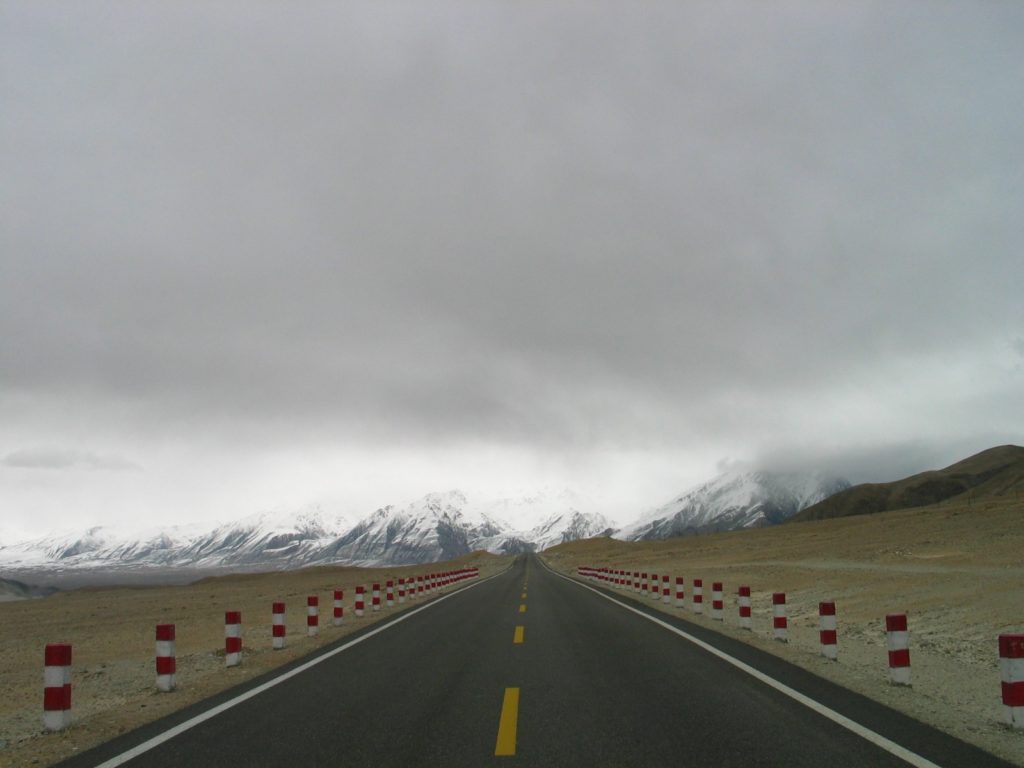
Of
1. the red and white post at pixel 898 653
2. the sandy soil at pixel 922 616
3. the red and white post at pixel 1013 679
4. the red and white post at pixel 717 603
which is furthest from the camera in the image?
the red and white post at pixel 717 603

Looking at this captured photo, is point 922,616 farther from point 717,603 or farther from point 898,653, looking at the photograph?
point 898,653

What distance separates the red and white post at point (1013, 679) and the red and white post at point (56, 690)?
34.1 feet

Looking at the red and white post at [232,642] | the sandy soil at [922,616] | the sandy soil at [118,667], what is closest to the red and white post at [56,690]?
the sandy soil at [118,667]

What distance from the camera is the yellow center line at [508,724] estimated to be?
689 centimetres

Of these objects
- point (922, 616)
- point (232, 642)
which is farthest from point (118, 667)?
point (922, 616)

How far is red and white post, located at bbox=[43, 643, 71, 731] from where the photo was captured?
28.8 ft

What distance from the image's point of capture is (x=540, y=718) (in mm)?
8109

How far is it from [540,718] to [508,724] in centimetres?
43

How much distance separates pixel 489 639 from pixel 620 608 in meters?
8.86

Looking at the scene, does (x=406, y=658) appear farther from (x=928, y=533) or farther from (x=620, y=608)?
(x=928, y=533)

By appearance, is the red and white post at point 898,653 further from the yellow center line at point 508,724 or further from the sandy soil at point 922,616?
the yellow center line at point 508,724

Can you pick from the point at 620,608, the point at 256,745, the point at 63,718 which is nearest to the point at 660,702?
the point at 256,745

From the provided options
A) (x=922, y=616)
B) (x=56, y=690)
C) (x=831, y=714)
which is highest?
(x=56, y=690)

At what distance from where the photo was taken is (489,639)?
50.9ft
